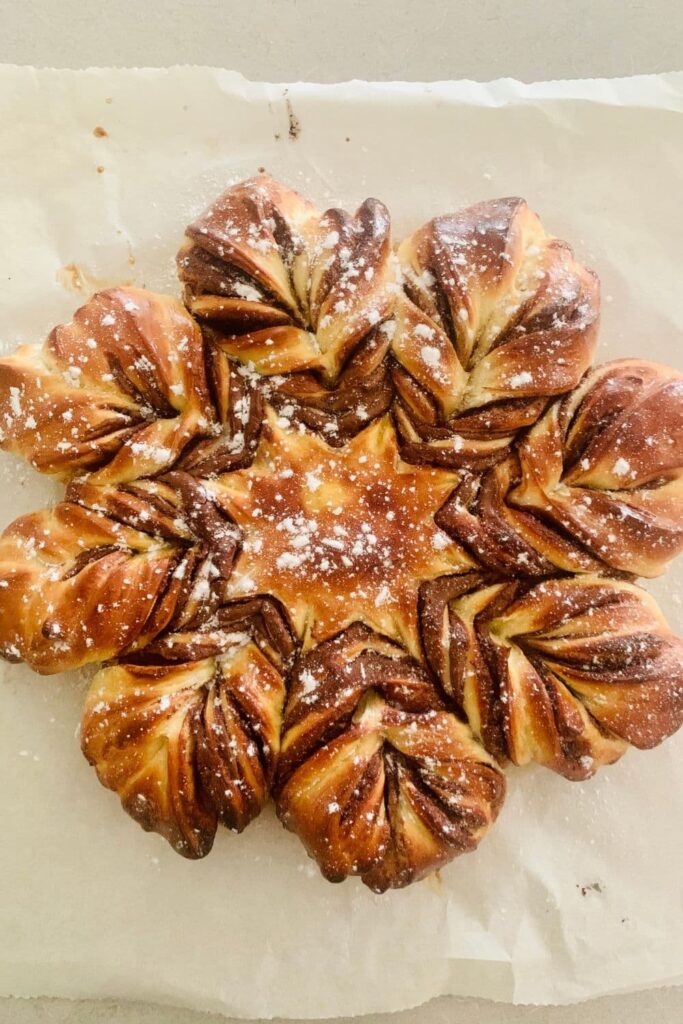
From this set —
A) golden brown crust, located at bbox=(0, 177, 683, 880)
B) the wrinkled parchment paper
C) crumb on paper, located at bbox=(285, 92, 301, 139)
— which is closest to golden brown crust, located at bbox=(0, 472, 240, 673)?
golden brown crust, located at bbox=(0, 177, 683, 880)

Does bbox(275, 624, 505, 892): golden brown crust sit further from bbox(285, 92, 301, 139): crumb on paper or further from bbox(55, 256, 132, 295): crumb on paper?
bbox(285, 92, 301, 139): crumb on paper

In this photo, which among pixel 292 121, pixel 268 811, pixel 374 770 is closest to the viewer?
pixel 374 770

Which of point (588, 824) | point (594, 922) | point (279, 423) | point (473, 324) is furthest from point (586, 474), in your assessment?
point (594, 922)

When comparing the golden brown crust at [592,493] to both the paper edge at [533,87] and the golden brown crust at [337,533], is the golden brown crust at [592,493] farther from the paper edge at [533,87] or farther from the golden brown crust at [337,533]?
the paper edge at [533,87]

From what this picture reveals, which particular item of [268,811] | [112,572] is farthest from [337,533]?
[268,811]

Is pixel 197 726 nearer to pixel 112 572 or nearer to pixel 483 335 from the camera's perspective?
pixel 112 572

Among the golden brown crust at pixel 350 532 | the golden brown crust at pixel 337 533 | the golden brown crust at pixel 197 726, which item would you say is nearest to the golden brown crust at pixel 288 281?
the golden brown crust at pixel 350 532
